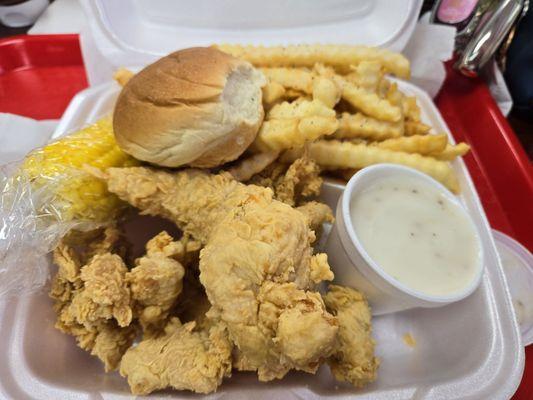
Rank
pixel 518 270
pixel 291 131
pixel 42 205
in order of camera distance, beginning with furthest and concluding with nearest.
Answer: pixel 518 270 → pixel 291 131 → pixel 42 205

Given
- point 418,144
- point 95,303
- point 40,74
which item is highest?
point 418,144

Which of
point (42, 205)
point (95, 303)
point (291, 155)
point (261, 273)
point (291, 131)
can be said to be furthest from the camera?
point (291, 155)

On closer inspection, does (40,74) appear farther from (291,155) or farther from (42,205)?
(291,155)

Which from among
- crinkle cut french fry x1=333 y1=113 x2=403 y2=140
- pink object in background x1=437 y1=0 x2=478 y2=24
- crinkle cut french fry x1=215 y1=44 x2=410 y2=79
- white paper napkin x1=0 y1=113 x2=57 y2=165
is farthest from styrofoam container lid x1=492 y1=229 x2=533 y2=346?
white paper napkin x1=0 y1=113 x2=57 y2=165

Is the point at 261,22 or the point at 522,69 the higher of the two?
the point at 261,22

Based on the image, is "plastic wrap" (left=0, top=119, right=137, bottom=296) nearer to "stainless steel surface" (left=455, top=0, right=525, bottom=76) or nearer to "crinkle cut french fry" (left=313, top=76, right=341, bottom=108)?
"crinkle cut french fry" (left=313, top=76, right=341, bottom=108)

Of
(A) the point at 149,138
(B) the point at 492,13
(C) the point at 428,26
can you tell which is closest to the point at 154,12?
(A) the point at 149,138

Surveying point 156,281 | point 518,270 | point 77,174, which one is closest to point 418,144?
point 518,270

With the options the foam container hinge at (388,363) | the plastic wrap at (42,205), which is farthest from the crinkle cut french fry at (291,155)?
A: the foam container hinge at (388,363)
